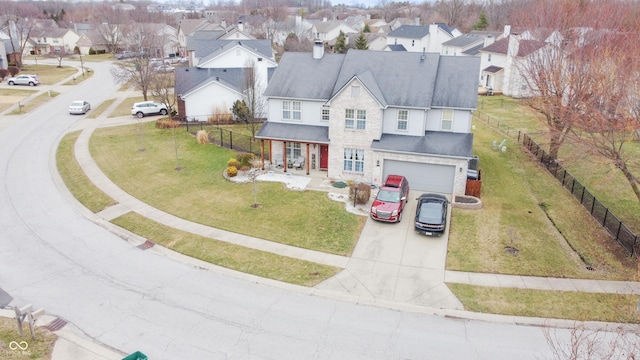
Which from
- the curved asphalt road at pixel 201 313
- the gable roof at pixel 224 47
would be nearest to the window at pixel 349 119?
the curved asphalt road at pixel 201 313

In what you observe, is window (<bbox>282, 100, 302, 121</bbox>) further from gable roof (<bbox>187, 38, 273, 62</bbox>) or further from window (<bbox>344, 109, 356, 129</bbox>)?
gable roof (<bbox>187, 38, 273, 62</bbox>)

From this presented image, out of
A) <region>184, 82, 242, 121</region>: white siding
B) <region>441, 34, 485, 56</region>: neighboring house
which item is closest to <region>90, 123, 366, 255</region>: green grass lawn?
<region>184, 82, 242, 121</region>: white siding

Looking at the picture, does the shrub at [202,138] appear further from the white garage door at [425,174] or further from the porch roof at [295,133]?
the white garage door at [425,174]

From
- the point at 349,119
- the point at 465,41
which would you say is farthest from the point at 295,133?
the point at 465,41

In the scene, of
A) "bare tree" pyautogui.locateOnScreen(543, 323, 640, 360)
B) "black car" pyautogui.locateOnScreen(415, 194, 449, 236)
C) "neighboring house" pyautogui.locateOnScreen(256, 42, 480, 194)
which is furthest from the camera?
"neighboring house" pyautogui.locateOnScreen(256, 42, 480, 194)

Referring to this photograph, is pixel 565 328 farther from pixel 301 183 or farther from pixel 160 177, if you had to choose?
pixel 160 177

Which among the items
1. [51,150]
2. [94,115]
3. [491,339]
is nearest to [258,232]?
[491,339]
